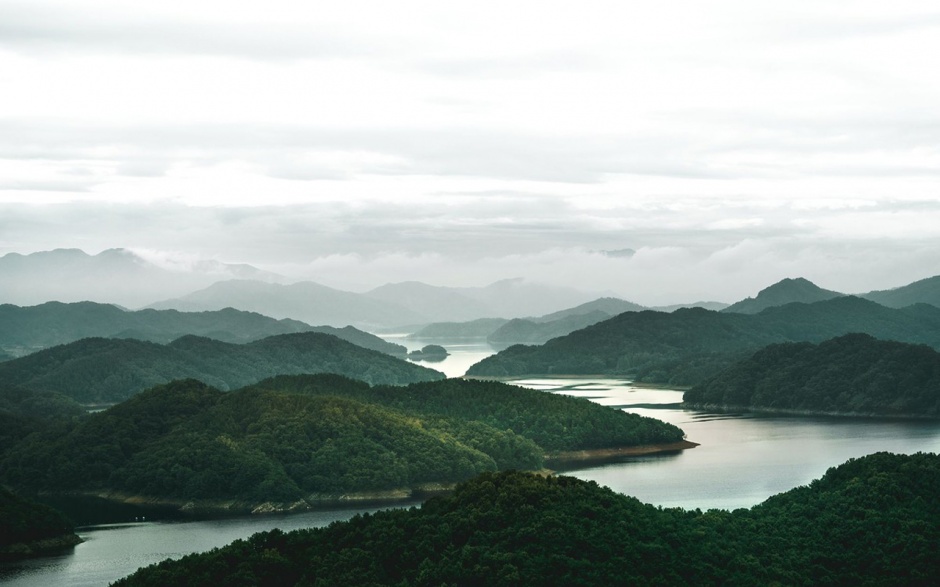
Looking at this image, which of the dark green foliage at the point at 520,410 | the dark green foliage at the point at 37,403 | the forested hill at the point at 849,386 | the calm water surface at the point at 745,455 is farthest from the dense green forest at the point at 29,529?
the forested hill at the point at 849,386

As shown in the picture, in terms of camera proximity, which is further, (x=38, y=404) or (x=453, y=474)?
(x=38, y=404)

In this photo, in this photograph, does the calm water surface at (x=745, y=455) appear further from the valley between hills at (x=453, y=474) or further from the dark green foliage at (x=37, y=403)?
the dark green foliage at (x=37, y=403)

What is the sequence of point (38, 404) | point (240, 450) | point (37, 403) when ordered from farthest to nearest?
point (37, 403) < point (38, 404) < point (240, 450)

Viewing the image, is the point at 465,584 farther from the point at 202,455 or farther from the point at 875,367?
the point at 875,367

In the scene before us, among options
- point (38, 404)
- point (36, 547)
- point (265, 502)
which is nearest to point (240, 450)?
point (265, 502)

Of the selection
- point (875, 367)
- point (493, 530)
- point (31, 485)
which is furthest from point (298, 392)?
point (875, 367)

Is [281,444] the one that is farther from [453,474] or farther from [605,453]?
[605,453]
